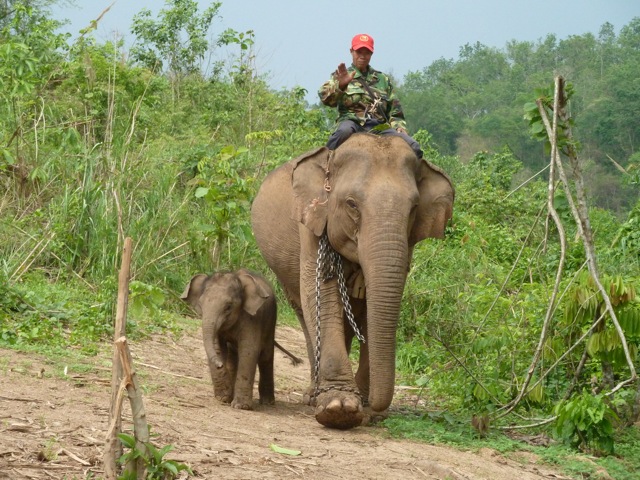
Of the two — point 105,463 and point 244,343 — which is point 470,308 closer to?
point 244,343

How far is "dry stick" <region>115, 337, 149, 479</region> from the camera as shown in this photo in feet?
14.9

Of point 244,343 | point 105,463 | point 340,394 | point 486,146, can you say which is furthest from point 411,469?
point 486,146

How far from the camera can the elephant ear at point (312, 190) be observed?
8.02 m

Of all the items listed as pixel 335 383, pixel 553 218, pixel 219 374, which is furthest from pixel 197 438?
pixel 553 218

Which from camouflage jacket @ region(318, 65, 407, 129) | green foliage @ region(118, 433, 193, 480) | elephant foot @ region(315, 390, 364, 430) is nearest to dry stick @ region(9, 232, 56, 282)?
camouflage jacket @ region(318, 65, 407, 129)

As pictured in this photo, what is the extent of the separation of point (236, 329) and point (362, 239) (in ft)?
4.58

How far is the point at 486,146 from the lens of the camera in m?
46.4

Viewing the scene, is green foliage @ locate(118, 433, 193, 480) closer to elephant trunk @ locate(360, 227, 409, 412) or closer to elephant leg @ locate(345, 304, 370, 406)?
elephant trunk @ locate(360, 227, 409, 412)

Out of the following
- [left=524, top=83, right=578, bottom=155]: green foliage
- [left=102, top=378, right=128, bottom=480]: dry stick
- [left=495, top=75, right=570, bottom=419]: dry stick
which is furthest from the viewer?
A: [left=524, top=83, right=578, bottom=155]: green foliage

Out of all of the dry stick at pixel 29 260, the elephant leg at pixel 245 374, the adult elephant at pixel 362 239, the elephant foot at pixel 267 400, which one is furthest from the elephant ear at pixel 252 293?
the dry stick at pixel 29 260

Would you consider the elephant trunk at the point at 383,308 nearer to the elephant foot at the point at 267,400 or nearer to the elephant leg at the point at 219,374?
the elephant leg at the point at 219,374

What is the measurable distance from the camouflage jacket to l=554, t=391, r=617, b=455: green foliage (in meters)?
2.69

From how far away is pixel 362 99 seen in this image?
8711 mm

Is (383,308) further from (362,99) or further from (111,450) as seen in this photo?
(111,450)
